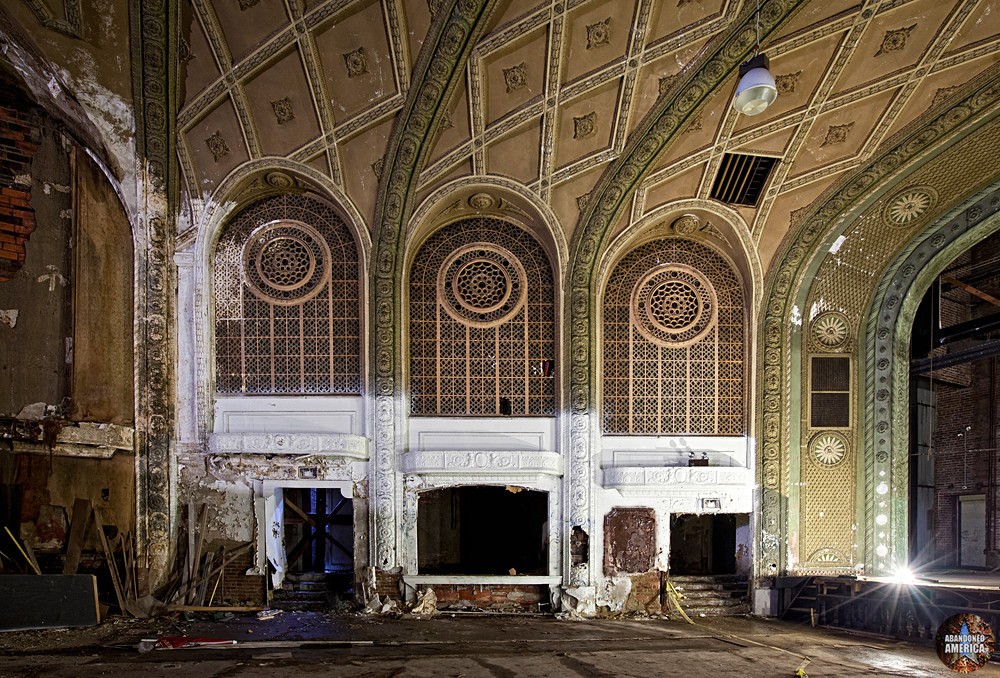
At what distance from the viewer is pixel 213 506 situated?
837 centimetres

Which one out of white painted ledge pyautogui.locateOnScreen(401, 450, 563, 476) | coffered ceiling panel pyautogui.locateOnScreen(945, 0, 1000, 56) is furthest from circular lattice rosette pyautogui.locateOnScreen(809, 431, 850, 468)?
coffered ceiling panel pyautogui.locateOnScreen(945, 0, 1000, 56)

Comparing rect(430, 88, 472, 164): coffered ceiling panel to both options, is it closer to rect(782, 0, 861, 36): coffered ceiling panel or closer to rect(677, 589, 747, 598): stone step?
rect(782, 0, 861, 36): coffered ceiling panel

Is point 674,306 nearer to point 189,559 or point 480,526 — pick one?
point 480,526

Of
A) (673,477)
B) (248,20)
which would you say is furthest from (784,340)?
(248,20)

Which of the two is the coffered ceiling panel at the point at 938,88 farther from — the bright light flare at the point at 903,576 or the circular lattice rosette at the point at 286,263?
the circular lattice rosette at the point at 286,263

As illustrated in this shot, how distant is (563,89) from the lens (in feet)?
25.2

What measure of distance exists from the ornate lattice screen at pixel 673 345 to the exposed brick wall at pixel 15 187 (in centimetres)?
784

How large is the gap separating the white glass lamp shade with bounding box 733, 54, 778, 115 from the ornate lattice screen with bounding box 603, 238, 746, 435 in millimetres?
3793

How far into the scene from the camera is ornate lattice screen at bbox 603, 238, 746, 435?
9070 mm

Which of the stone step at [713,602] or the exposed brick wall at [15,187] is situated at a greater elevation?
the exposed brick wall at [15,187]

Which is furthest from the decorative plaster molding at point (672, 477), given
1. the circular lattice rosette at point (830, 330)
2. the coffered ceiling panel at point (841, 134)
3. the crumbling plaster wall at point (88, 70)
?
the crumbling plaster wall at point (88, 70)

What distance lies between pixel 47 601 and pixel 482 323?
20.3 ft

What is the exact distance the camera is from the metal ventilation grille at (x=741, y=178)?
8.40 m

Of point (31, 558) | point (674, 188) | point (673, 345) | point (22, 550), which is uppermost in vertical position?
point (674, 188)
